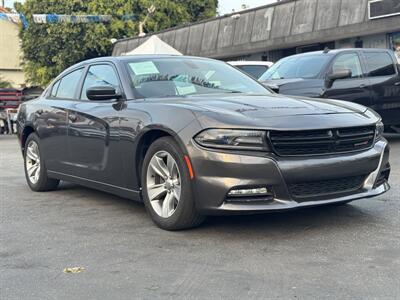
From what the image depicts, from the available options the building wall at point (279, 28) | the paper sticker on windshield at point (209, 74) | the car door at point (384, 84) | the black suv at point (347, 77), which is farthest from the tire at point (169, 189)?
the building wall at point (279, 28)

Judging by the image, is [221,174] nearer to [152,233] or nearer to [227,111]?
[227,111]

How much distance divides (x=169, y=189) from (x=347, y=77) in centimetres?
593

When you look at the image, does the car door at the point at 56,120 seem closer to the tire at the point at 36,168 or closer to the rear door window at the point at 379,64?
the tire at the point at 36,168

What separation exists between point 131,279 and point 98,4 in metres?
31.7

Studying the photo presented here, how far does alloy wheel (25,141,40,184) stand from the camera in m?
7.06

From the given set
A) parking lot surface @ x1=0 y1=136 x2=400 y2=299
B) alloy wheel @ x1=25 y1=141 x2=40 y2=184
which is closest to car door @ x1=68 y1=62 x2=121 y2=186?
parking lot surface @ x1=0 y1=136 x2=400 y2=299

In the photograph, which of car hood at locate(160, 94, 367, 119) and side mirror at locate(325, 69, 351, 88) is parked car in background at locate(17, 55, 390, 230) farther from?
side mirror at locate(325, 69, 351, 88)

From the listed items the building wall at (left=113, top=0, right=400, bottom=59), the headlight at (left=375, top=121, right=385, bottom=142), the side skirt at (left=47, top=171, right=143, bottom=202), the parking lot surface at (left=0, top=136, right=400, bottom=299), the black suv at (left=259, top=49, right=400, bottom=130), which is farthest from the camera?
→ the building wall at (left=113, top=0, right=400, bottom=59)

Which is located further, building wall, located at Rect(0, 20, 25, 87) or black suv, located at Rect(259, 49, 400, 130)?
building wall, located at Rect(0, 20, 25, 87)

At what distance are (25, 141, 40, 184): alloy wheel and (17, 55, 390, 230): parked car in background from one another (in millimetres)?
1023

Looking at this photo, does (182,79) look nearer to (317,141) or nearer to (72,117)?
(72,117)

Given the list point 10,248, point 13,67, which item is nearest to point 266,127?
point 10,248

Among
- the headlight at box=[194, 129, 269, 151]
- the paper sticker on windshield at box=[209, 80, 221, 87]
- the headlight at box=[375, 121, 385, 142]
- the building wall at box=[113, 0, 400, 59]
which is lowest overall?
the headlight at box=[375, 121, 385, 142]

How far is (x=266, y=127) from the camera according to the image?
4.25 metres
